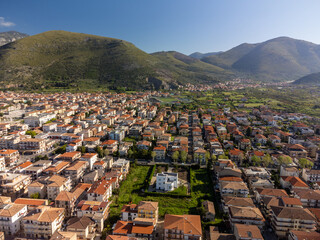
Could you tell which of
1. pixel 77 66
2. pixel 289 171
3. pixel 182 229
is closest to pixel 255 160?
pixel 289 171

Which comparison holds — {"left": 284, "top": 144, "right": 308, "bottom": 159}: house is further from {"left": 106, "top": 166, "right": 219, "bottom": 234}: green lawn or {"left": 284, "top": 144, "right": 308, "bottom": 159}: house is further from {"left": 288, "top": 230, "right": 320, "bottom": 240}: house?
{"left": 288, "top": 230, "right": 320, "bottom": 240}: house

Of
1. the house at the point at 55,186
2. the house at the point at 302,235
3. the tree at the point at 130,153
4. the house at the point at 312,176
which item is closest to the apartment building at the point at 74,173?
the house at the point at 55,186

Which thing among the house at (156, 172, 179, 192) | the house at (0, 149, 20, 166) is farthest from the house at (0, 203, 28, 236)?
the house at (0, 149, 20, 166)

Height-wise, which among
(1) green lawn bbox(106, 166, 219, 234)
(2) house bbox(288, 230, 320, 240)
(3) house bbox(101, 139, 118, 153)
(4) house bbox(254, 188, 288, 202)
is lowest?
(1) green lawn bbox(106, 166, 219, 234)

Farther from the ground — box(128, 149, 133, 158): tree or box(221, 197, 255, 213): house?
box(128, 149, 133, 158): tree

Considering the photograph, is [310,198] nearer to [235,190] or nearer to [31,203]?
[235,190]

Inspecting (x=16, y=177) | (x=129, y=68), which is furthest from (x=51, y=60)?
(x=16, y=177)

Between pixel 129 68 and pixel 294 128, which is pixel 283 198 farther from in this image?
pixel 129 68

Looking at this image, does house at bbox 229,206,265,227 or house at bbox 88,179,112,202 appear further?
house at bbox 88,179,112,202
